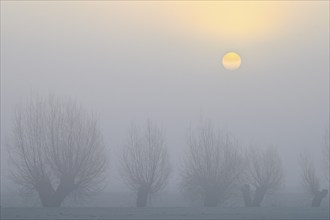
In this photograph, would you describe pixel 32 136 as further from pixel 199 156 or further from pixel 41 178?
pixel 199 156

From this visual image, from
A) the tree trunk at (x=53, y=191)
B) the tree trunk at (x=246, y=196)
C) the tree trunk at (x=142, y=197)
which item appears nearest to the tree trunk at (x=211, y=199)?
the tree trunk at (x=246, y=196)

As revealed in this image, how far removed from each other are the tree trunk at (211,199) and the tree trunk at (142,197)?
6.13 metres

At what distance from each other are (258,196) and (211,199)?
8213 millimetres

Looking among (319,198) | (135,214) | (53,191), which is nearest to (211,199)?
(319,198)

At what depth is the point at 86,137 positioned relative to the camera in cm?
5162

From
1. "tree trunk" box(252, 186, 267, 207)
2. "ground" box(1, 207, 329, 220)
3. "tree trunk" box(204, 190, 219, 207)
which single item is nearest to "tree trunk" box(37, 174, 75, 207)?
"ground" box(1, 207, 329, 220)

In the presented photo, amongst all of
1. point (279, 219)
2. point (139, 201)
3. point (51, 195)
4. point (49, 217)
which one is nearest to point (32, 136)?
point (51, 195)

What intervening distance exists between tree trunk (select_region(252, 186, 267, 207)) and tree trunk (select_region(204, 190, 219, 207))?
5.29m

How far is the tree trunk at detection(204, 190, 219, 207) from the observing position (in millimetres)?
57625

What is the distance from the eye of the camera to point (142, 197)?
54625 mm

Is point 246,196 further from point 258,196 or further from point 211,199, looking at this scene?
point 211,199

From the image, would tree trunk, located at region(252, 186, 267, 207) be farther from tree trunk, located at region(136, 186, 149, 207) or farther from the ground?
the ground

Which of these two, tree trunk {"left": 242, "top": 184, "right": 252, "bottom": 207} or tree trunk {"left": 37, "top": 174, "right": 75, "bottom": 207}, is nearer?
tree trunk {"left": 37, "top": 174, "right": 75, "bottom": 207}

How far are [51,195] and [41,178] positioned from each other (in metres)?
1.61
